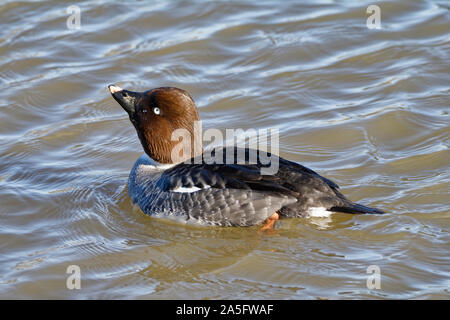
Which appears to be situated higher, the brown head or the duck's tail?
the brown head

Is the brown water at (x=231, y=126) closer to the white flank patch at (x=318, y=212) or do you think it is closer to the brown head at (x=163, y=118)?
the white flank patch at (x=318, y=212)

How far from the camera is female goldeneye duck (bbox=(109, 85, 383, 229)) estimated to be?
271 inches

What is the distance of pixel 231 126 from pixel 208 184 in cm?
220

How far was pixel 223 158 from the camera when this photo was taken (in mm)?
7195

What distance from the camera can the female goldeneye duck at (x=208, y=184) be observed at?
6.87 meters

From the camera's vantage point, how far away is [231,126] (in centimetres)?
912

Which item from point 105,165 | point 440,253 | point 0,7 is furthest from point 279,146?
point 0,7

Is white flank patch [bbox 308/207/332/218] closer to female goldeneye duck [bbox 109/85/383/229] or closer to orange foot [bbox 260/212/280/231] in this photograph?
female goldeneye duck [bbox 109/85/383/229]

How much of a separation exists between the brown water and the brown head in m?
0.74

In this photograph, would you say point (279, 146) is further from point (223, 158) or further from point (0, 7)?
point (0, 7)

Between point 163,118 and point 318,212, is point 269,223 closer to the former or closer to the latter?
point 318,212

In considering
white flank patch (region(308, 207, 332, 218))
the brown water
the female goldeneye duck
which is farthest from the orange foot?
white flank patch (region(308, 207, 332, 218))

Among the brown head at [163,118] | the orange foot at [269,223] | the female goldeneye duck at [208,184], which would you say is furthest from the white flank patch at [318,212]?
the brown head at [163,118]

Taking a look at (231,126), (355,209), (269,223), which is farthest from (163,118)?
(355,209)
